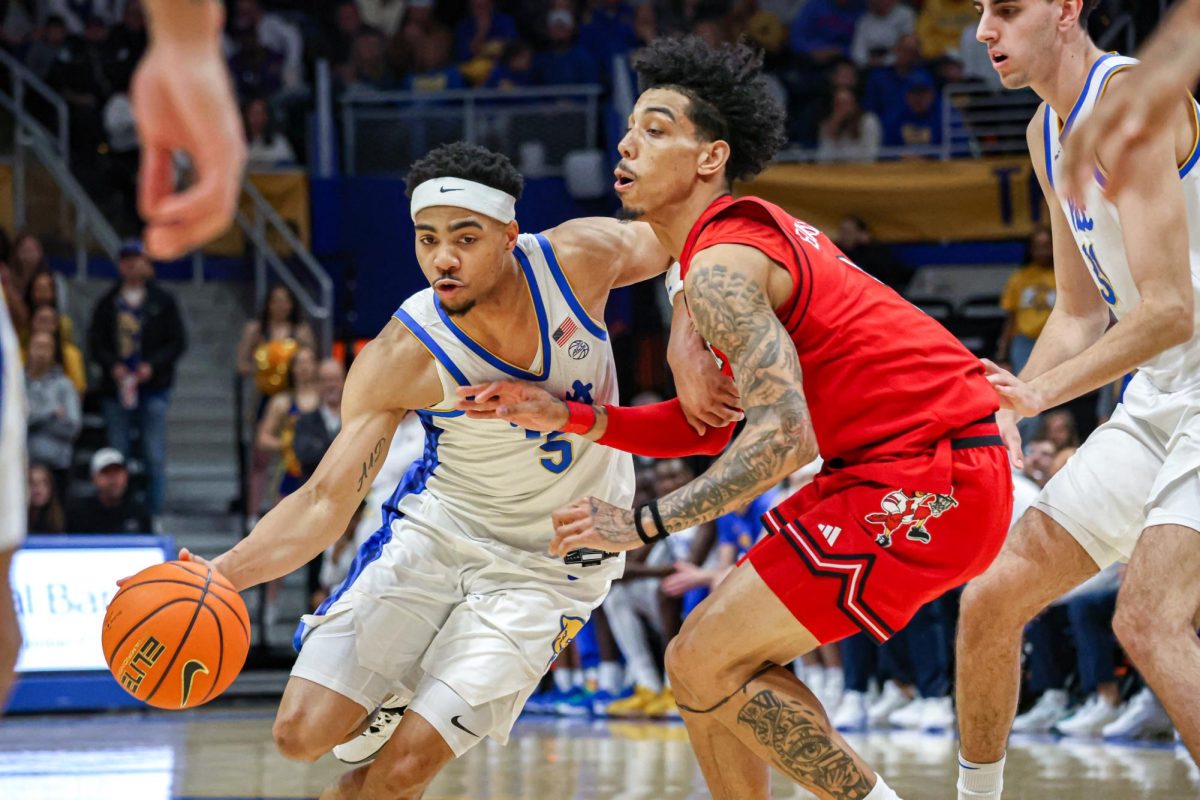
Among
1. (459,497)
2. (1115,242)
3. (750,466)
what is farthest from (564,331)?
(1115,242)

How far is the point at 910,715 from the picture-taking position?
9266 mm

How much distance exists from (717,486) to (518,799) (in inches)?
124

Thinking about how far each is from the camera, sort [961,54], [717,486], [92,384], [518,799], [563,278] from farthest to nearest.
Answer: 1. [961,54]
2. [92,384]
3. [518,799]
4. [563,278]
5. [717,486]

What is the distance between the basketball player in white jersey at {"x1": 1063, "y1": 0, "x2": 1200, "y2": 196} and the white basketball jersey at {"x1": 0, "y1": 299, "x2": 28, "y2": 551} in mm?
1731

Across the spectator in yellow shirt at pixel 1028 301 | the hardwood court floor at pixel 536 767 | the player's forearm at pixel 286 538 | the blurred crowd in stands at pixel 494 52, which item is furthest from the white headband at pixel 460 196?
the blurred crowd in stands at pixel 494 52

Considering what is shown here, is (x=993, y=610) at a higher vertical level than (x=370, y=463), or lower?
lower

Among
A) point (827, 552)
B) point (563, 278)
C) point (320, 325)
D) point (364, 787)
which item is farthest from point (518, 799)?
point (320, 325)

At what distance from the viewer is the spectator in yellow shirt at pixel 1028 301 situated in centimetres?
1086

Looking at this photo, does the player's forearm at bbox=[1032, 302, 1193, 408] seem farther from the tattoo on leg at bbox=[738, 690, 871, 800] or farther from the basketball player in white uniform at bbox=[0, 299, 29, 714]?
the basketball player in white uniform at bbox=[0, 299, 29, 714]

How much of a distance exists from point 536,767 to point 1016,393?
4.36 m

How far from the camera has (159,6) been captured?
1.85 metres

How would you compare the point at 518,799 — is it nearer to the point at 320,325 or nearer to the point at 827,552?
the point at 827,552

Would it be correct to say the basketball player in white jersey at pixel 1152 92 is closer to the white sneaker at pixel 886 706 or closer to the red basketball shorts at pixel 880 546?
the red basketball shorts at pixel 880 546

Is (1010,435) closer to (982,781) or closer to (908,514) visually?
(908,514)
